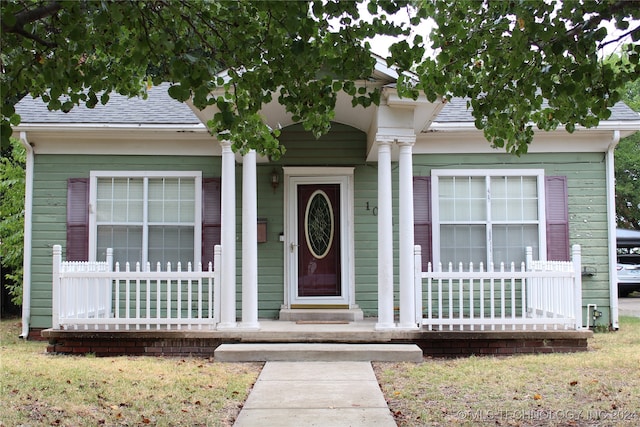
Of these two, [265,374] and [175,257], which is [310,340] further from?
[175,257]

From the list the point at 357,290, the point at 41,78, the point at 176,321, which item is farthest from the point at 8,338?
the point at 41,78

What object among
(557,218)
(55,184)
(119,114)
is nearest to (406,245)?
(557,218)

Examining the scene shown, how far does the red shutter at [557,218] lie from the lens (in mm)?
9938

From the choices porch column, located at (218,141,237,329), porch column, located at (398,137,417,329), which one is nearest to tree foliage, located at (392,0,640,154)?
porch column, located at (398,137,417,329)

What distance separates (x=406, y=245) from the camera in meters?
8.09

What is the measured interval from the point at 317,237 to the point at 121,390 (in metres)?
4.65

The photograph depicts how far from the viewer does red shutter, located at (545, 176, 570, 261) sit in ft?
32.6

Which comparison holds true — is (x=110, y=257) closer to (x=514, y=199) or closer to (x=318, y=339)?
(x=318, y=339)

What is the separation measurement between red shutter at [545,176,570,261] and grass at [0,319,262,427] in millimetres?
5244

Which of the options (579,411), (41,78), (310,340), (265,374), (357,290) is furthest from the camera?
(357,290)

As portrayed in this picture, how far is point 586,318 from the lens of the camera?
9992 mm

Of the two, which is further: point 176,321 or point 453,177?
point 453,177

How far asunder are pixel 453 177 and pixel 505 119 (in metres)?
4.72

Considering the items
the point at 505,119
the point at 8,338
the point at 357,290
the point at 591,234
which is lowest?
the point at 8,338
